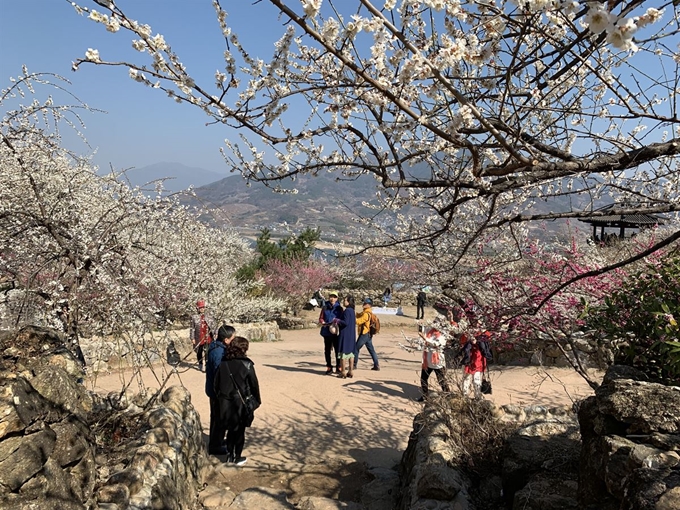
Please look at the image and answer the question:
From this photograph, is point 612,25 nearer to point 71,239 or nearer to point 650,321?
point 650,321

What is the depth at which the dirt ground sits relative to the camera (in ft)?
18.6

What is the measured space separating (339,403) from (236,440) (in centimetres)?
261

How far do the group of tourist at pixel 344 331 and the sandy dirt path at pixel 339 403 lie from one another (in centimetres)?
31

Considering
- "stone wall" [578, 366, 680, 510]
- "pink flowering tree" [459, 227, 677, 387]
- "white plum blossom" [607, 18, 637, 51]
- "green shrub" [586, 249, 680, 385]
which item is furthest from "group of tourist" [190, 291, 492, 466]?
"white plum blossom" [607, 18, 637, 51]

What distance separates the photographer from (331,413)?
773 cm

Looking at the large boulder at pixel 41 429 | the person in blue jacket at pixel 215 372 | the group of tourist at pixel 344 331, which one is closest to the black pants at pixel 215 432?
the person in blue jacket at pixel 215 372

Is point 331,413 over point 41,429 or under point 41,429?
under

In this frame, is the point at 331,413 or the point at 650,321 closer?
the point at 650,321

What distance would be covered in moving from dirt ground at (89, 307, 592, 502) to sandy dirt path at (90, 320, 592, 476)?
0.5 inches

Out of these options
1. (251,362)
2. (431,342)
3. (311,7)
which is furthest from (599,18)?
(431,342)

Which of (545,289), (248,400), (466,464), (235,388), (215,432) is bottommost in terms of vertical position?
(215,432)

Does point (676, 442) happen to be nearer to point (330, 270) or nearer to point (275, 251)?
point (275, 251)

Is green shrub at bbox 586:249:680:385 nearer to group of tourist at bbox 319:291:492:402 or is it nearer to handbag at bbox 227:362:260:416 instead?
group of tourist at bbox 319:291:492:402

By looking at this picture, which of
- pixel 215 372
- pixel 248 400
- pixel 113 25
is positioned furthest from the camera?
pixel 215 372
